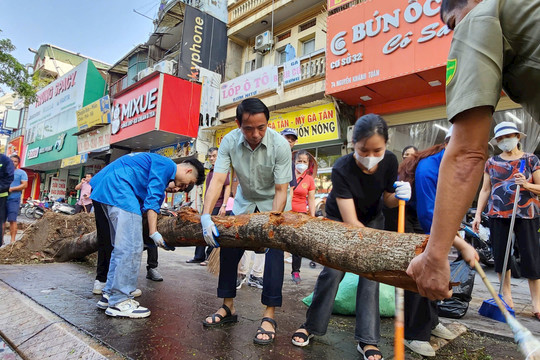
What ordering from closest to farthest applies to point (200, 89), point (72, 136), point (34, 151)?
point (200, 89), point (72, 136), point (34, 151)

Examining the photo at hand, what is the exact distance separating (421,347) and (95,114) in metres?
17.6

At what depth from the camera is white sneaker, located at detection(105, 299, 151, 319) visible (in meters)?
2.54

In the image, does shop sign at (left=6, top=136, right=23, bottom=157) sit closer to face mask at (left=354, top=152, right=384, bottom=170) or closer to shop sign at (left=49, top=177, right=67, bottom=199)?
shop sign at (left=49, top=177, right=67, bottom=199)

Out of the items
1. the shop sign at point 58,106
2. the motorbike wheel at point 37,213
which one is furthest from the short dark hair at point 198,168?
the shop sign at point 58,106

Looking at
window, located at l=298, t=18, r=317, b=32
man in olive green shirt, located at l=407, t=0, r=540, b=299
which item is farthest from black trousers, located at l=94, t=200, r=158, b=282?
window, located at l=298, t=18, r=317, b=32

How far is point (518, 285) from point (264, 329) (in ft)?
14.8

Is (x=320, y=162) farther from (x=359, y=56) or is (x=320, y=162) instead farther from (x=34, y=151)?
(x=34, y=151)

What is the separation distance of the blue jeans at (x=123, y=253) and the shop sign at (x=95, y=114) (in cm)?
1451

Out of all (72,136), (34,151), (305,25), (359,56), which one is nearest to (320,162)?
(359,56)

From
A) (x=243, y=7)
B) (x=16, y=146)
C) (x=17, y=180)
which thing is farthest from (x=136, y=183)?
(x=16, y=146)

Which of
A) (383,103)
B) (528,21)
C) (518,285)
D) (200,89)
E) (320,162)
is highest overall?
(200,89)

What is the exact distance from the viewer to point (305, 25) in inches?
447

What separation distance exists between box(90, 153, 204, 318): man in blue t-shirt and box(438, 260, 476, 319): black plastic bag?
246 cm

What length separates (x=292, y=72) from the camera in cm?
979
